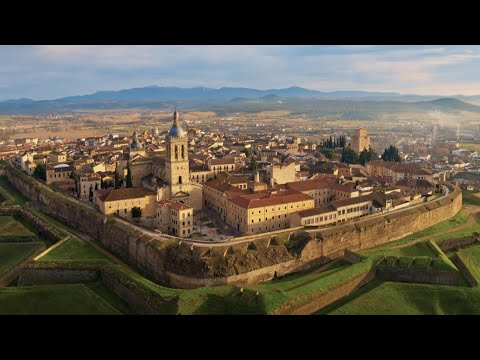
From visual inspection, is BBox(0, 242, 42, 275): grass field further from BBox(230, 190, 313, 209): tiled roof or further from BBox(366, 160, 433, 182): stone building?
BBox(366, 160, 433, 182): stone building

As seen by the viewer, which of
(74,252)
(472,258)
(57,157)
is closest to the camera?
(74,252)

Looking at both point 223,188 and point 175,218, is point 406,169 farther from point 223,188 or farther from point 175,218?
point 175,218

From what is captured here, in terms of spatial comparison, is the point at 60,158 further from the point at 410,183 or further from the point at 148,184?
the point at 410,183

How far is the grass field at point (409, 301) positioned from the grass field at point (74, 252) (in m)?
14.1

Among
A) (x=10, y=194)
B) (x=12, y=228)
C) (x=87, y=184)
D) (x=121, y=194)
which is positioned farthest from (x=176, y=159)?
(x=10, y=194)

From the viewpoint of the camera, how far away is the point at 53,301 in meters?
21.4

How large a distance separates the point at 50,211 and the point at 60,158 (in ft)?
47.9

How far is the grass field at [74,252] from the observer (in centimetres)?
2633

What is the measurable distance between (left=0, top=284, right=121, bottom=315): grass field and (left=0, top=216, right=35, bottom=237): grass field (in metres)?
8.75

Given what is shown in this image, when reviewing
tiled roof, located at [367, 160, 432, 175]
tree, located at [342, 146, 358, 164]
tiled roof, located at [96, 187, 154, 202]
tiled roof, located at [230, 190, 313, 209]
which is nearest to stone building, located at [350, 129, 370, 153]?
tree, located at [342, 146, 358, 164]

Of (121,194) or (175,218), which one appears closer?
(175,218)

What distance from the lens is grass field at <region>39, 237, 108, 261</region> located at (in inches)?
1036

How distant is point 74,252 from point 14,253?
3.85 metres

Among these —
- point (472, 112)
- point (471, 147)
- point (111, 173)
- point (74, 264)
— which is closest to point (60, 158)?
point (111, 173)
